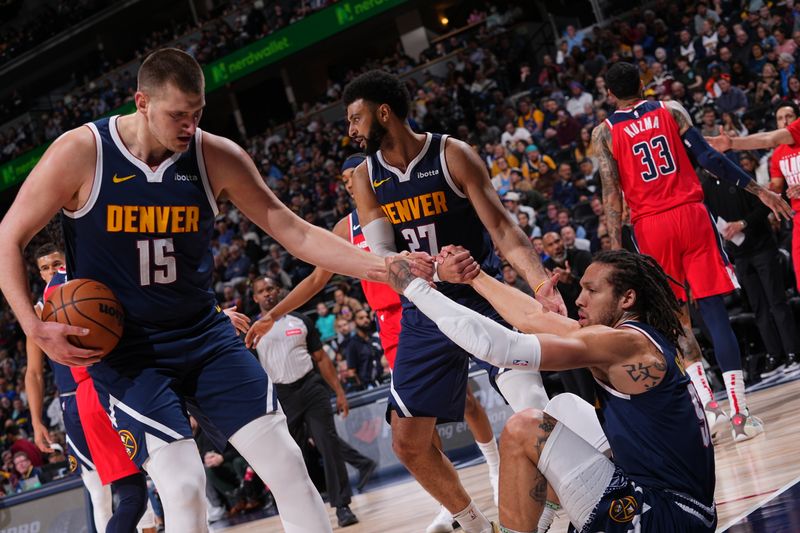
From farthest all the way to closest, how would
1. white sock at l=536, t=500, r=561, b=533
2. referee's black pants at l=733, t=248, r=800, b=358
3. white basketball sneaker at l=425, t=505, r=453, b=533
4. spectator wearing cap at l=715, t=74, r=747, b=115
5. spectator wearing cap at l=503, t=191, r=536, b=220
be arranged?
spectator wearing cap at l=715, t=74, r=747, b=115 < spectator wearing cap at l=503, t=191, r=536, b=220 < referee's black pants at l=733, t=248, r=800, b=358 < white basketball sneaker at l=425, t=505, r=453, b=533 < white sock at l=536, t=500, r=561, b=533

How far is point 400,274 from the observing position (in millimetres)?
3355

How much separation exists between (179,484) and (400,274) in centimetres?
109

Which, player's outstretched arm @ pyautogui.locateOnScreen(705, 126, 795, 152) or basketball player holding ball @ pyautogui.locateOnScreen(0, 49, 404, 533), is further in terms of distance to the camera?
player's outstretched arm @ pyautogui.locateOnScreen(705, 126, 795, 152)

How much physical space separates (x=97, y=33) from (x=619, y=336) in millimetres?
30565

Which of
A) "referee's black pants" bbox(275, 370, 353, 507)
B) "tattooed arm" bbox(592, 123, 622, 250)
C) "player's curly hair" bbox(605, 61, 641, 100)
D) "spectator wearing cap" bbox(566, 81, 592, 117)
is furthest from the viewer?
"spectator wearing cap" bbox(566, 81, 592, 117)

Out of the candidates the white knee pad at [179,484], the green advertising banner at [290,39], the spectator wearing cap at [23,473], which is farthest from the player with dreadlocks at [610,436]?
the green advertising banner at [290,39]

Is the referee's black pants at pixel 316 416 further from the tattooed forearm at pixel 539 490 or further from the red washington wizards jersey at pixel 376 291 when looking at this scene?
the tattooed forearm at pixel 539 490

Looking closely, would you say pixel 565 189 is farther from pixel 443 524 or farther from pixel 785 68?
pixel 443 524

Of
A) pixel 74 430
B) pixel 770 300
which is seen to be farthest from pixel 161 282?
pixel 770 300

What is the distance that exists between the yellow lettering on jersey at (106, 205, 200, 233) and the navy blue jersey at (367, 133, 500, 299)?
1.45 meters

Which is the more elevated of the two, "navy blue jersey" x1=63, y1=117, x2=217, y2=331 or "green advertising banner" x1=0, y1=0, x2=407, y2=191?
"green advertising banner" x1=0, y1=0, x2=407, y2=191

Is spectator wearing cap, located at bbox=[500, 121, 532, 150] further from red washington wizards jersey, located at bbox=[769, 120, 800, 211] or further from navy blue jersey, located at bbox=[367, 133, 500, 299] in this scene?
navy blue jersey, located at bbox=[367, 133, 500, 299]

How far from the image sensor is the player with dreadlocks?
2.97 m

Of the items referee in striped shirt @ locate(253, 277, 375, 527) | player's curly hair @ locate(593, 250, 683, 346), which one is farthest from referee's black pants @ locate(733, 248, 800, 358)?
player's curly hair @ locate(593, 250, 683, 346)
